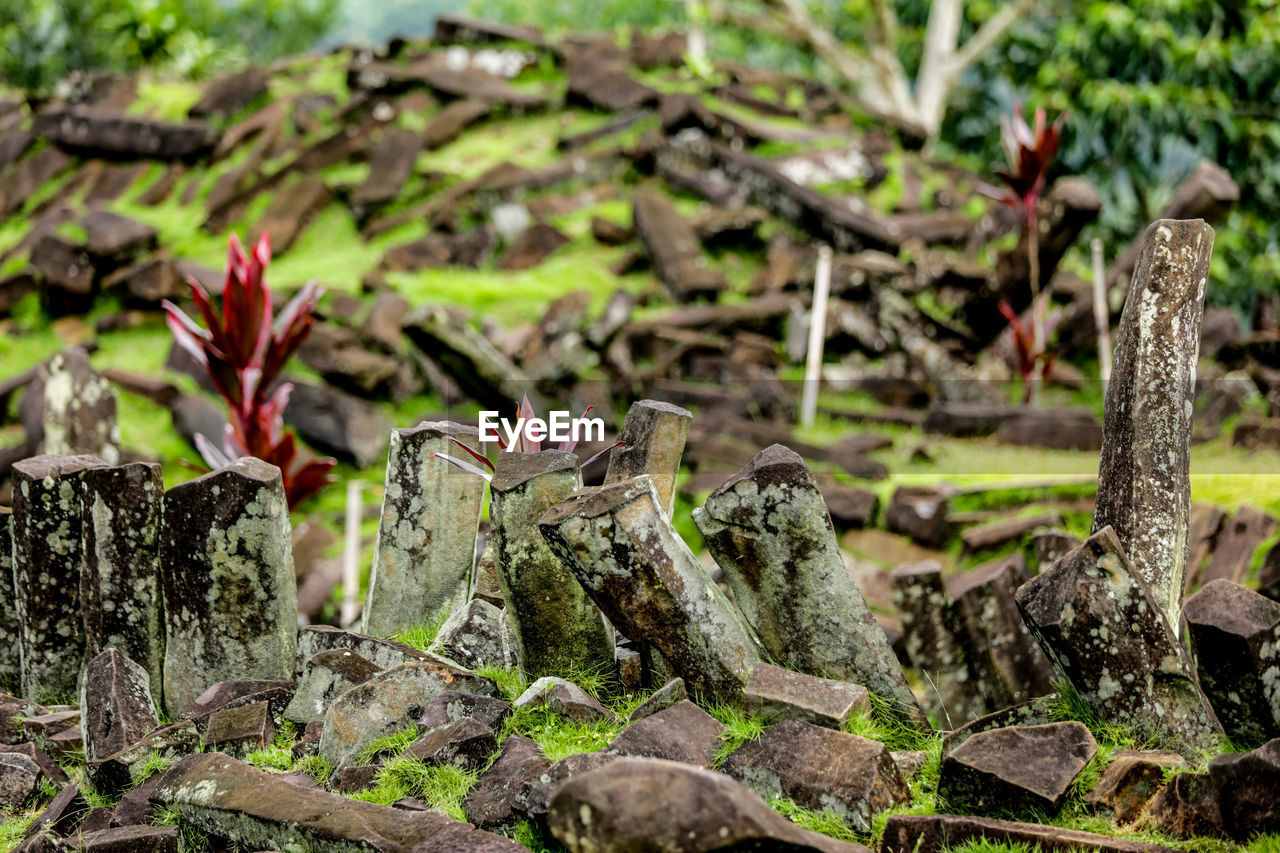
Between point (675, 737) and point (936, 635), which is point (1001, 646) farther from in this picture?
point (675, 737)

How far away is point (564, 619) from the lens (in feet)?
9.12

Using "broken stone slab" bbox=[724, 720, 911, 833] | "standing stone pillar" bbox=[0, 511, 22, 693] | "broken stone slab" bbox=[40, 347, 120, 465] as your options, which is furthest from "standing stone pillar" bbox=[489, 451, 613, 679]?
"broken stone slab" bbox=[40, 347, 120, 465]

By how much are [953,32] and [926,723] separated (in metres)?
18.2

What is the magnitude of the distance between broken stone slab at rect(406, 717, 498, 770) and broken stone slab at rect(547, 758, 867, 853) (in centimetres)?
70

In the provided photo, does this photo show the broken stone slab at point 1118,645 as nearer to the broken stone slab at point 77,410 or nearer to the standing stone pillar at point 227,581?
the standing stone pillar at point 227,581

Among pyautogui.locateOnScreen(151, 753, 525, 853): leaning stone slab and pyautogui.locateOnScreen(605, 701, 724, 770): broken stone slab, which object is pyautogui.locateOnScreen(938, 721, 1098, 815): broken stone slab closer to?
pyautogui.locateOnScreen(605, 701, 724, 770): broken stone slab

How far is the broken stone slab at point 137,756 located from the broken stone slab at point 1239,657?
2.52 m

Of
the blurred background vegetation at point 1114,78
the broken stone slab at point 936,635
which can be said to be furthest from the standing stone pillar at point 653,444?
the blurred background vegetation at point 1114,78

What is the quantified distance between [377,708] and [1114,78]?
16808mm

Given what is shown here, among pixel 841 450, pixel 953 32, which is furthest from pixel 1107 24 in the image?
pixel 841 450

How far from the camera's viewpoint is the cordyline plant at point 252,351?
5.15m

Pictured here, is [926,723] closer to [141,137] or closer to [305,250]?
[305,250]

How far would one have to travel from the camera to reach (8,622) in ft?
11.5

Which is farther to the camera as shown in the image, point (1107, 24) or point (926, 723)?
point (1107, 24)
